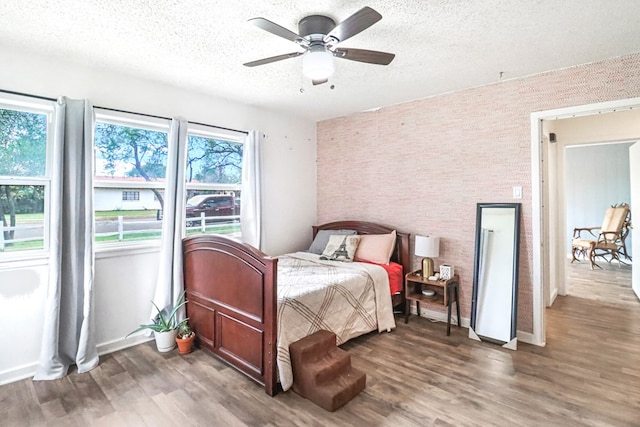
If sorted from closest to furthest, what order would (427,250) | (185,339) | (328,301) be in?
(328,301)
(185,339)
(427,250)

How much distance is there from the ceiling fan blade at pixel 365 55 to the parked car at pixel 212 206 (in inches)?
89.7

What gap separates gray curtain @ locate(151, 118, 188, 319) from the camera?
310cm

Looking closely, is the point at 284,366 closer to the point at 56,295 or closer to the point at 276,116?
the point at 56,295

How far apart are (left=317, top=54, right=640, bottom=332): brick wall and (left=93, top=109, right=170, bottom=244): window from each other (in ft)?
7.46

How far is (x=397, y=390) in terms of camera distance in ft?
7.54

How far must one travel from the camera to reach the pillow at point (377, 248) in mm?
3670

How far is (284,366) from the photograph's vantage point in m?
2.25

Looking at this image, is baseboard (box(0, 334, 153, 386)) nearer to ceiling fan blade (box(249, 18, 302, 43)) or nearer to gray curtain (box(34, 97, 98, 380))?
gray curtain (box(34, 97, 98, 380))

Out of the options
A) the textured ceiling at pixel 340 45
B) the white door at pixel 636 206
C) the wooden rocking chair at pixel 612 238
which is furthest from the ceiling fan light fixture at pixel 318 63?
the wooden rocking chair at pixel 612 238

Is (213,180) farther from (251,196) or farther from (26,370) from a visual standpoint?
(26,370)

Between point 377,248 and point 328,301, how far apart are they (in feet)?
3.93

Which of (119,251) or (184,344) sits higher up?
(119,251)

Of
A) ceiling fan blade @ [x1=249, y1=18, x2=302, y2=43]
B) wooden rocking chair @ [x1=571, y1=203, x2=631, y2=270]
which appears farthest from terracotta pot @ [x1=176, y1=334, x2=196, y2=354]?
wooden rocking chair @ [x1=571, y1=203, x2=631, y2=270]

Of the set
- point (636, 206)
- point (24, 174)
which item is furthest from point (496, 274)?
point (24, 174)
